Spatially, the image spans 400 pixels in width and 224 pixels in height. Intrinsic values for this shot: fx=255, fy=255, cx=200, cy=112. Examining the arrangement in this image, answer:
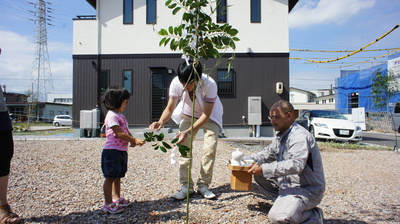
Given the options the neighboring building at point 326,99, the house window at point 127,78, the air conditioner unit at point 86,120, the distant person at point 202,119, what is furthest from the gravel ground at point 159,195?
the neighboring building at point 326,99

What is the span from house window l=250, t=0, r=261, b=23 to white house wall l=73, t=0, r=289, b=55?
0.14 m

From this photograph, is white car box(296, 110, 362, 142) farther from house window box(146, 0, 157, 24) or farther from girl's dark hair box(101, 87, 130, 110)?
girl's dark hair box(101, 87, 130, 110)

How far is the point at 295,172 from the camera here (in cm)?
201

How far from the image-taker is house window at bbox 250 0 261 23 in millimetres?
10914

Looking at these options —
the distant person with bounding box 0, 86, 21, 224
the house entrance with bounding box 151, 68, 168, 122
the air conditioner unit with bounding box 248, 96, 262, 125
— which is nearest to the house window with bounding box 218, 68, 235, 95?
the air conditioner unit with bounding box 248, 96, 262, 125

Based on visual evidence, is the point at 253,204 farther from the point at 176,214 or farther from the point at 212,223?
the point at 176,214

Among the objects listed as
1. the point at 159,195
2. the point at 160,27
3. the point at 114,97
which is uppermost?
the point at 160,27

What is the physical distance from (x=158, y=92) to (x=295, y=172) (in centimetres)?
931

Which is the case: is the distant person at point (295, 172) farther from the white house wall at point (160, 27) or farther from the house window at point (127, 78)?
the house window at point (127, 78)

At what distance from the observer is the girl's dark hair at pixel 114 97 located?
8.34 feet

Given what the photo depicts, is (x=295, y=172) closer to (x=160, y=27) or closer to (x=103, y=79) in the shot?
(x=160, y=27)

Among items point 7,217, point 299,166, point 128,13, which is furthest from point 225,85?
point 7,217

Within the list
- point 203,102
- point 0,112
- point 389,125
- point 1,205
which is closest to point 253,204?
point 203,102

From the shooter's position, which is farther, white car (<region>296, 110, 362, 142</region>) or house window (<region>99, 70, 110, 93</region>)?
house window (<region>99, 70, 110, 93</region>)
